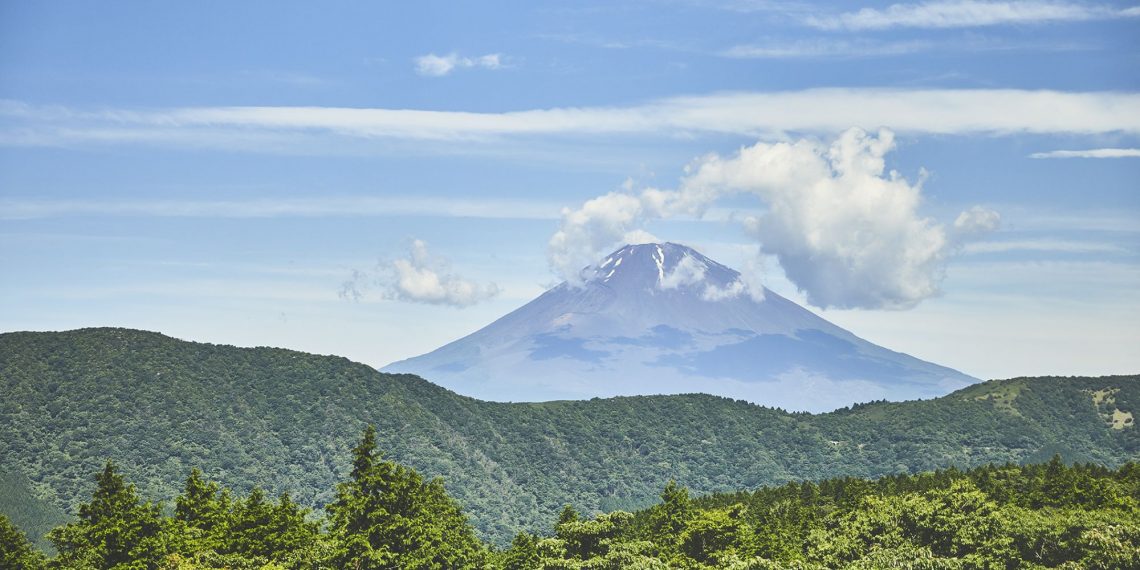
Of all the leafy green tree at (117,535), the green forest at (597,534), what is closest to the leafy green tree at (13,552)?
the green forest at (597,534)

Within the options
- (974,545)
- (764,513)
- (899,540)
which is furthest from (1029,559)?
(764,513)

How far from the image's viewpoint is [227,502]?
9481 cm

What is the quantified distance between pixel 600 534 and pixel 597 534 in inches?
11.4

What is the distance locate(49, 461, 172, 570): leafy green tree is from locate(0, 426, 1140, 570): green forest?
0.09m

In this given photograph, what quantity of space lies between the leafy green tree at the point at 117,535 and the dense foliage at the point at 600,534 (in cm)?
9

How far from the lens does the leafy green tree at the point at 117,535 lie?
7794 cm

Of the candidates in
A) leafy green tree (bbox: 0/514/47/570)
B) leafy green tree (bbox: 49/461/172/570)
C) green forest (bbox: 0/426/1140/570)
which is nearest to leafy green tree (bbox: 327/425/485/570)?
green forest (bbox: 0/426/1140/570)

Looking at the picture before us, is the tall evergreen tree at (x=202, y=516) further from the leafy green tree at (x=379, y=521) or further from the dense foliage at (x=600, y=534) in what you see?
the leafy green tree at (x=379, y=521)

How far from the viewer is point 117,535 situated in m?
78.4

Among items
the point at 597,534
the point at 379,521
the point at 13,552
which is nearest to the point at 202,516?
the point at 13,552

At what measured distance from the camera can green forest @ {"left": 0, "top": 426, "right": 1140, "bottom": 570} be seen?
261 feet

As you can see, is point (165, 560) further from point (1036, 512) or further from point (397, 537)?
point (1036, 512)

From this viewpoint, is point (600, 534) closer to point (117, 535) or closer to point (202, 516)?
point (202, 516)

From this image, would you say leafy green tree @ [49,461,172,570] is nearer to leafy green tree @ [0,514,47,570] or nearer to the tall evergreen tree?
leafy green tree @ [0,514,47,570]
